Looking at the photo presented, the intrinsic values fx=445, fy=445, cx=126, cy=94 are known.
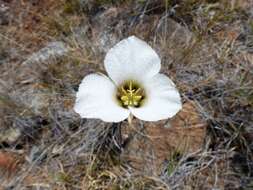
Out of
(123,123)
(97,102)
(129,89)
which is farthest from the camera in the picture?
(123,123)

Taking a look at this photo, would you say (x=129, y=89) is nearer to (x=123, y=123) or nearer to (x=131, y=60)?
(x=131, y=60)

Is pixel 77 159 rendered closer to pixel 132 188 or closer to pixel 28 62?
pixel 132 188

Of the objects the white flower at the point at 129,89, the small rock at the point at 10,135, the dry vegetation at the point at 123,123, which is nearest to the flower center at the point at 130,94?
the white flower at the point at 129,89

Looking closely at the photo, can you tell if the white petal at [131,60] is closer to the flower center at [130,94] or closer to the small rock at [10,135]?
the flower center at [130,94]

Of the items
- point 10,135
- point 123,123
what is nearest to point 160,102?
point 123,123

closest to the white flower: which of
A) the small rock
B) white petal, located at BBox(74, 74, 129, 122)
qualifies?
white petal, located at BBox(74, 74, 129, 122)

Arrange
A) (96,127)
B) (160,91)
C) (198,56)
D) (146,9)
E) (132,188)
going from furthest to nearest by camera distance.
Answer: (146,9) → (198,56) → (96,127) → (132,188) → (160,91)

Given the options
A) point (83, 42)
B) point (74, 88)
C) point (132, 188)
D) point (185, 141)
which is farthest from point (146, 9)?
point (132, 188)
